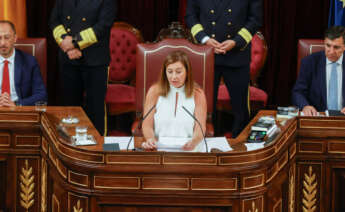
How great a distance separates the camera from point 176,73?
3.31 meters

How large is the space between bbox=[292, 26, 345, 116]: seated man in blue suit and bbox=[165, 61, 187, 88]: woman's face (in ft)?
3.61

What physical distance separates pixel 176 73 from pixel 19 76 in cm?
139

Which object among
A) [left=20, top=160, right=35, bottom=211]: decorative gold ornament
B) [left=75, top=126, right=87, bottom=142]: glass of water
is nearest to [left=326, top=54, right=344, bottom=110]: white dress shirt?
[left=75, top=126, right=87, bottom=142]: glass of water

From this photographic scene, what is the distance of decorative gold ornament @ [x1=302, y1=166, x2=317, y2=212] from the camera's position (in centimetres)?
345

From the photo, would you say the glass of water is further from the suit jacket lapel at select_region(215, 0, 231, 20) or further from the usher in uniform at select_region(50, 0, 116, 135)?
the suit jacket lapel at select_region(215, 0, 231, 20)

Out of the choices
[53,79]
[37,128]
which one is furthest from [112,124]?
[37,128]

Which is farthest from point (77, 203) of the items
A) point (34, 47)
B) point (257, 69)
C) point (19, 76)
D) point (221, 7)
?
point (257, 69)

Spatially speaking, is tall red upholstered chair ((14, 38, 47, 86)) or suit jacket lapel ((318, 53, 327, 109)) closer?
suit jacket lapel ((318, 53, 327, 109))

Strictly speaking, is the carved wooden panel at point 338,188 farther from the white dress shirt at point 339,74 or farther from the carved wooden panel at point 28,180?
the carved wooden panel at point 28,180

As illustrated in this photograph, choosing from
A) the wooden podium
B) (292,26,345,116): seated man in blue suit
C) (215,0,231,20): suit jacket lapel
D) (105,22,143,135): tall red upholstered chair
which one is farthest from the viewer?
(105,22,143,135): tall red upholstered chair

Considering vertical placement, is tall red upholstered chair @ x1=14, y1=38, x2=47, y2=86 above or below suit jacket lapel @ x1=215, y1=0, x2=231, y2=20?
below

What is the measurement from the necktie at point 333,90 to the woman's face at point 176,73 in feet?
4.18

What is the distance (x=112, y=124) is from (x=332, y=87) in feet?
8.91

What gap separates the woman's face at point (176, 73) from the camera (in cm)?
330
